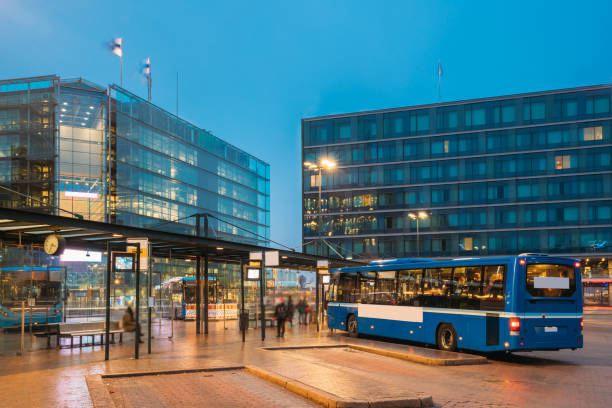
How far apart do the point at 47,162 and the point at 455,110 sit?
160 feet

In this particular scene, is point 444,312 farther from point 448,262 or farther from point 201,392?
point 201,392

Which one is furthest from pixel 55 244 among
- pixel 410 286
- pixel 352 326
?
pixel 352 326

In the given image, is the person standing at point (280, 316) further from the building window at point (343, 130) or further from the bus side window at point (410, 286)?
the building window at point (343, 130)

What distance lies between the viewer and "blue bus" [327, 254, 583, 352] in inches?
656

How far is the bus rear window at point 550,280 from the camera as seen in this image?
16875mm

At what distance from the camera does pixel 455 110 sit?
75.7 m

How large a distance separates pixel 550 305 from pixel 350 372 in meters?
6.59

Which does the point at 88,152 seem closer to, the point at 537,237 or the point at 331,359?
the point at 331,359

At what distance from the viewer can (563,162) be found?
7062 centimetres

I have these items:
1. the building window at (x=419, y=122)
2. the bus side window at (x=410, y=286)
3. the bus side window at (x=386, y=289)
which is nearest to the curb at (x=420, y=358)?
the bus side window at (x=410, y=286)

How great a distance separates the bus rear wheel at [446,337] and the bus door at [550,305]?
9.03 feet

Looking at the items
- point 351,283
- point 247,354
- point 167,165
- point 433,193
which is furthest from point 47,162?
point 433,193

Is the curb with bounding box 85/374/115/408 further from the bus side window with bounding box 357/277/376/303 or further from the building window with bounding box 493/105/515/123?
the building window with bounding box 493/105/515/123

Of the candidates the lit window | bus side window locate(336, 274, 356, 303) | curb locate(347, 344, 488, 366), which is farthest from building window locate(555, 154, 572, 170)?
curb locate(347, 344, 488, 366)
